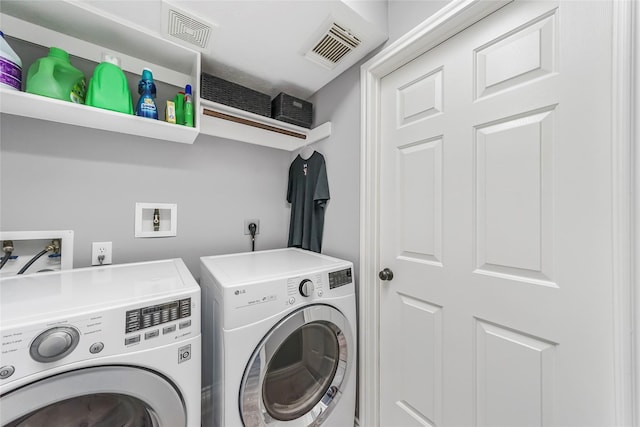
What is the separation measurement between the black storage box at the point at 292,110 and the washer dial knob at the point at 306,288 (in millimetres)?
1101

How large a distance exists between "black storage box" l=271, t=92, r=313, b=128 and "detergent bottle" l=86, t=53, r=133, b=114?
2.65 ft

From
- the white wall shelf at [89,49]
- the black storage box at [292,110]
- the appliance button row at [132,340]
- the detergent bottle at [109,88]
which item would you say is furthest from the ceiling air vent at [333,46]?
the appliance button row at [132,340]

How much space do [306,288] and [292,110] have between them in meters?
1.18

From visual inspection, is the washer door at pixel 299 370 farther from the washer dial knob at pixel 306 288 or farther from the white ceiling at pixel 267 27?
the white ceiling at pixel 267 27

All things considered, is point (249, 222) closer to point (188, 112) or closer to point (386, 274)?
point (188, 112)

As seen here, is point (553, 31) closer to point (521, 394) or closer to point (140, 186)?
point (521, 394)

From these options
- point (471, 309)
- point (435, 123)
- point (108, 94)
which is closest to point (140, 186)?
point (108, 94)

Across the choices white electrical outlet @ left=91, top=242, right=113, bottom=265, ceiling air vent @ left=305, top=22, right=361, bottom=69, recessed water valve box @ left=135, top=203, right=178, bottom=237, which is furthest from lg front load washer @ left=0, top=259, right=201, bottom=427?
ceiling air vent @ left=305, top=22, right=361, bottom=69

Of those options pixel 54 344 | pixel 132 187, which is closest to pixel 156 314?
pixel 54 344

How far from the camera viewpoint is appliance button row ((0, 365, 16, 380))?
1.90 feet

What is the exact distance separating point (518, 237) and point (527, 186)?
18cm

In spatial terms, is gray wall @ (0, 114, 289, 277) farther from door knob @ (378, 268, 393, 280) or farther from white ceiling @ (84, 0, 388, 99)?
door knob @ (378, 268, 393, 280)

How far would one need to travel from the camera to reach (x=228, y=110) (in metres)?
1.45

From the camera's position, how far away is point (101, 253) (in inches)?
50.9
